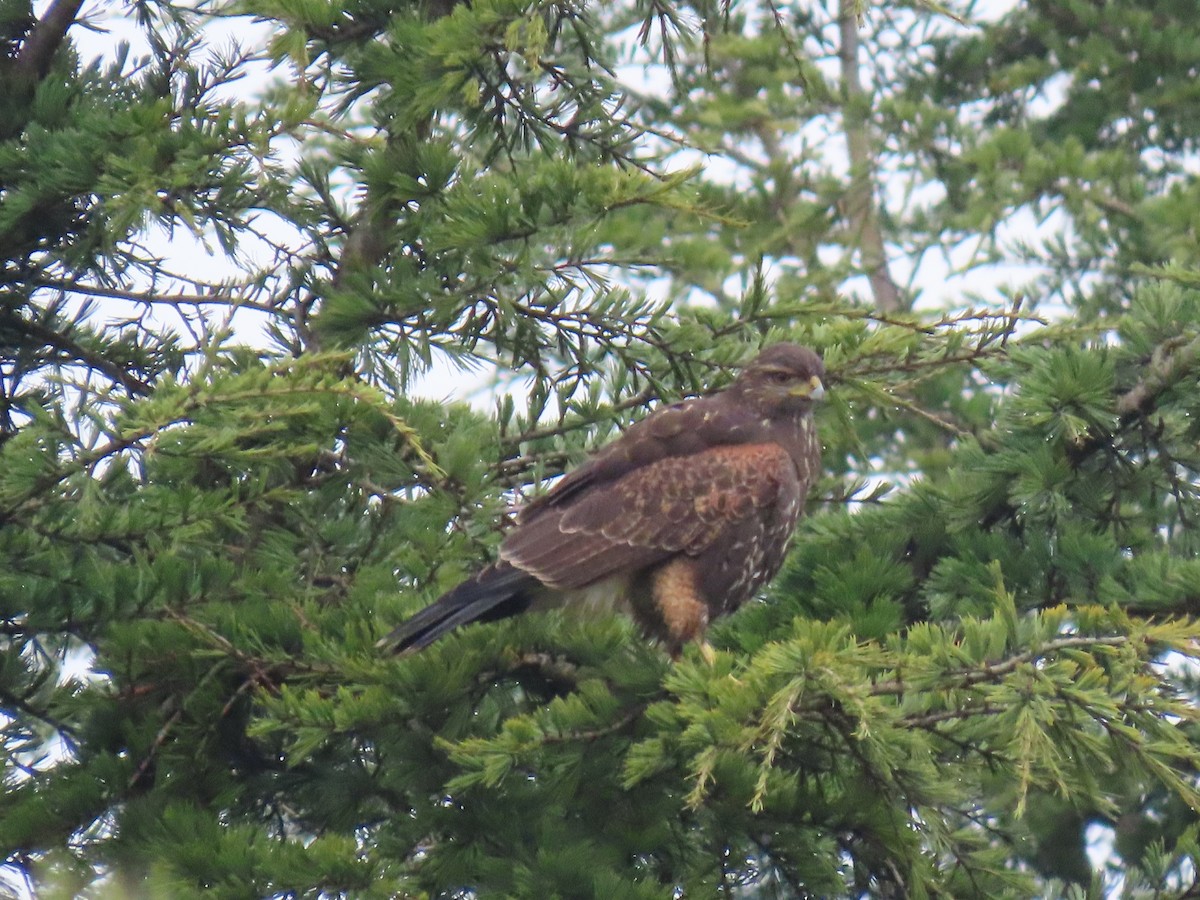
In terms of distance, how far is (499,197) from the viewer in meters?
4.47

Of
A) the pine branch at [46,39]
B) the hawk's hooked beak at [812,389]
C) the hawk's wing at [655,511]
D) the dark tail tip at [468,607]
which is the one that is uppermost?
the pine branch at [46,39]

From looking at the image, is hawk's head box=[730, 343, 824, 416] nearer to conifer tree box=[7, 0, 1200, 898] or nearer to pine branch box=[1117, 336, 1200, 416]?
conifer tree box=[7, 0, 1200, 898]

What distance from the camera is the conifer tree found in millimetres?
3494

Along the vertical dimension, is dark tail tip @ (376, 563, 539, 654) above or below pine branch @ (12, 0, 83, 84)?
below

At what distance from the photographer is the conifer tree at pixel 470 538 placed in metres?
3.49

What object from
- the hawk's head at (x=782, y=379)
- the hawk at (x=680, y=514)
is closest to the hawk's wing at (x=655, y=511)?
the hawk at (x=680, y=514)

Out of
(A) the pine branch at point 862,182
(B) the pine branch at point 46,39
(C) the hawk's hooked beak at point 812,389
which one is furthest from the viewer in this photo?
(A) the pine branch at point 862,182

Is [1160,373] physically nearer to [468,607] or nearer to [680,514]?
[680,514]

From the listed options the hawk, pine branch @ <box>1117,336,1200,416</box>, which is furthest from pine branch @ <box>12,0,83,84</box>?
pine branch @ <box>1117,336,1200,416</box>

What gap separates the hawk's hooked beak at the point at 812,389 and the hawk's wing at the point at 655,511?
24 centimetres

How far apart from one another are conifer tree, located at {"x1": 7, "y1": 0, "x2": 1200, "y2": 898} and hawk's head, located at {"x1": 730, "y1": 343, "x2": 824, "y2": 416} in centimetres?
9

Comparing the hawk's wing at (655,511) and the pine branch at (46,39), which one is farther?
the pine branch at (46,39)

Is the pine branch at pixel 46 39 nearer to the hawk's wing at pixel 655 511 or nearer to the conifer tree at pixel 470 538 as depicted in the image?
the conifer tree at pixel 470 538

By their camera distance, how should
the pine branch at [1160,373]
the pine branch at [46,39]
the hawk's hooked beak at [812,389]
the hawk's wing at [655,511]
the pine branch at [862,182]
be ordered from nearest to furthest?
the pine branch at [1160,373] → the hawk's wing at [655,511] → the hawk's hooked beak at [812,389] → the pine branch at [46,39] → the pine branch at [862,182]
